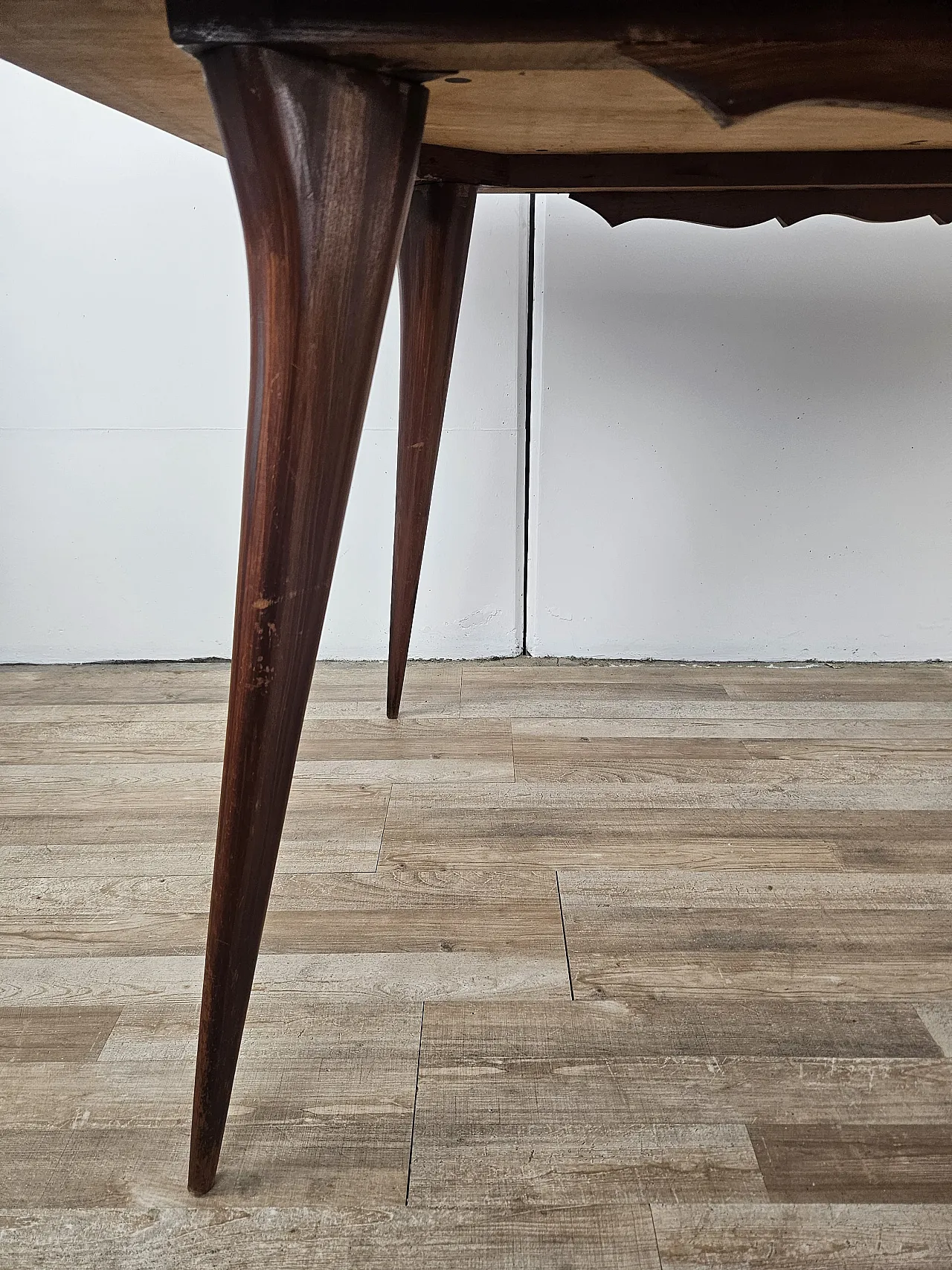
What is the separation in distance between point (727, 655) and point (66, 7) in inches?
41.2

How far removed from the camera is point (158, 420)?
4.15ft

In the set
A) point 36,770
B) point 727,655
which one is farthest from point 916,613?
point 36,770

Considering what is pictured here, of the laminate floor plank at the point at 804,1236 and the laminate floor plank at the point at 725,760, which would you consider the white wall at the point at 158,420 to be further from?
the laminate floor plank at the point at 804,1236

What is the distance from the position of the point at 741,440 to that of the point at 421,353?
0.48 meters

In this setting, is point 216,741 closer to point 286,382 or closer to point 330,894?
point 330,894

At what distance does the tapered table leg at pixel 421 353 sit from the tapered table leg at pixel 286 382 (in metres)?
0.50

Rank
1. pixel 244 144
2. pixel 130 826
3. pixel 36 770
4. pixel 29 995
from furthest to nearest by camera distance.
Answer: pixel 36 770 < pixel 130 826 < pixel 29 995 < pixel 244 144

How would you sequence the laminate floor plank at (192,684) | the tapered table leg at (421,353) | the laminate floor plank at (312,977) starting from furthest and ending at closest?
the laminate floor plank at (192,684), the tapered table leg at (421,353), the laminate floor plank at (312,977)

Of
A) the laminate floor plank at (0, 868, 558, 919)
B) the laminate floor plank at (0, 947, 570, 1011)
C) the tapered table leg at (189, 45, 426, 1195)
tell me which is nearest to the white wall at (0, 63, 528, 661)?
the laminate floor plank at (0, 868, 558, 919)

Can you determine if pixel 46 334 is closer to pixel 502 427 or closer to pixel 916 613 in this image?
pixel 502 427

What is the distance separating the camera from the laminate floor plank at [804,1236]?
420 millimetres

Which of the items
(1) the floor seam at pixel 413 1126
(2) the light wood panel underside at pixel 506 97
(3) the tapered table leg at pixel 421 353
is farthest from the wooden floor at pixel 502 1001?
(2) the light wood panel underside at pixel 506 97

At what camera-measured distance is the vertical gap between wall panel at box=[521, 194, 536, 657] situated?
123cm

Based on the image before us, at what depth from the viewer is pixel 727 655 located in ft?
4.33
